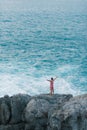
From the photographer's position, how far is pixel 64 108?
2869 cm

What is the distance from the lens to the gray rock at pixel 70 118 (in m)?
28.0

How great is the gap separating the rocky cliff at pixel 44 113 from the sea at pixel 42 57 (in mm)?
20284

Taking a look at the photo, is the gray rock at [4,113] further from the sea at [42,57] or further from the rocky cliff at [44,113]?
the sea at [42,57]

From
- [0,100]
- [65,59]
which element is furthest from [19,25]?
[0,100]

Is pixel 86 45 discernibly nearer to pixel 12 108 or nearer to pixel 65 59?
pixel 65 59

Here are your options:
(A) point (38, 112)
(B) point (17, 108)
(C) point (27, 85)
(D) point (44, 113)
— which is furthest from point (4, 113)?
(C) point (27, 85)

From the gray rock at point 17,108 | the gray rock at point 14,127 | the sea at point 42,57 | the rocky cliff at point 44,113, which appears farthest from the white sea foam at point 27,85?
the gray rock at point 14,127

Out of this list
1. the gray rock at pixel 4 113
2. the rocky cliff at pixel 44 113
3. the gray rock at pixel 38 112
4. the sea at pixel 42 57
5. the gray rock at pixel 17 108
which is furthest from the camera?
the sea at pixel 42 57

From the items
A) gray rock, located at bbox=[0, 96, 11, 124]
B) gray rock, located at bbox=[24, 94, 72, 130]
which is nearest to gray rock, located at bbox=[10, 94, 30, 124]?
gray rock, located at bbox=[0, 96, 11, 124]

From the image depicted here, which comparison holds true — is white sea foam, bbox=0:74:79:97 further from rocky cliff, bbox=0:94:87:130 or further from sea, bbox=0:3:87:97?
rocky cliff, bbox=0:94:87:130

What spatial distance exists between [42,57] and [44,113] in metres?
48.8

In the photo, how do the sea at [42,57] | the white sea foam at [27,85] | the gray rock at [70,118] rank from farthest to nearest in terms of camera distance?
the sea at [42,57] → the white sea foam at [27,85] → the gray rock at [70,118]

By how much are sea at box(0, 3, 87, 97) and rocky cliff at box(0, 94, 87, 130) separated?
66.5ft

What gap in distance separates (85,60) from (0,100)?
46415mm
